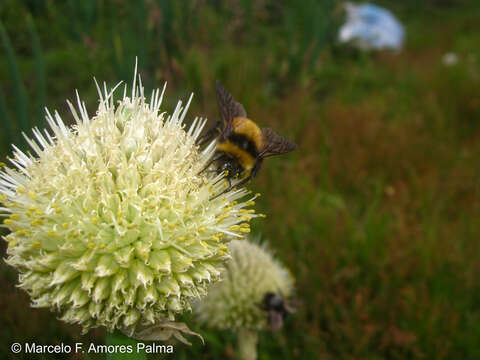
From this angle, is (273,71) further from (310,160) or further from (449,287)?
(449,287)

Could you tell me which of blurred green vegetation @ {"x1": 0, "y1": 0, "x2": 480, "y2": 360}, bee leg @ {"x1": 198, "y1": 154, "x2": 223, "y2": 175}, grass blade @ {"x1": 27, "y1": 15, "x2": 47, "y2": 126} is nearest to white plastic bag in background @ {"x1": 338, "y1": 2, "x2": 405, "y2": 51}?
blurred green vegetation @ {"x1": 0, "y1": 0, "x2": 480, "y2": 360}

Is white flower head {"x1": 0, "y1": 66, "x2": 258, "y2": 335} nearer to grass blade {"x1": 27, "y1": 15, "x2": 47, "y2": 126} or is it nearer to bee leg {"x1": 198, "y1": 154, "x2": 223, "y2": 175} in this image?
bee leg {"x1": 198, "y1": 154, "x2": 223, "y2": 175}

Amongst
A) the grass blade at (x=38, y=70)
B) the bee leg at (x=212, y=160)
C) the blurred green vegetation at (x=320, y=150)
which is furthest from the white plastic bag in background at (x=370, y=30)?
the bee leg at (x=212, y=160)

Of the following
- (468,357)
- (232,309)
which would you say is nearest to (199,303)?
(232,309)

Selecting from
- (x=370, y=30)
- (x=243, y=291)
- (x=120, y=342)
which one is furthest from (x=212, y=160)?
(x=370, y=30)

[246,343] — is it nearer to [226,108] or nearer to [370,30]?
[226,108]

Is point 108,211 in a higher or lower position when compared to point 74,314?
higher
